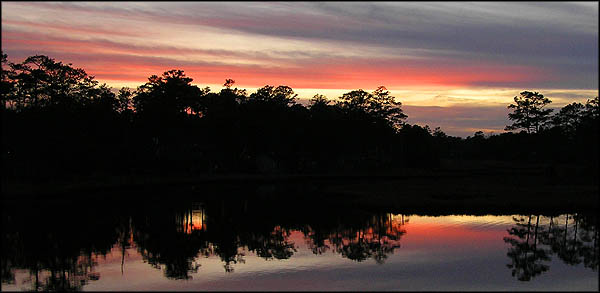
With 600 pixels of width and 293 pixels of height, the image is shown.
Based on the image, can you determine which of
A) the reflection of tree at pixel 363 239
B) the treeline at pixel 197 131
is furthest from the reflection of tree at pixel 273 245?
the treeline at pixel 197 131

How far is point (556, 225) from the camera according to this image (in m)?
41.9

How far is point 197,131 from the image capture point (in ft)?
346

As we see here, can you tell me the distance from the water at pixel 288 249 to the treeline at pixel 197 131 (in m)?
22.0

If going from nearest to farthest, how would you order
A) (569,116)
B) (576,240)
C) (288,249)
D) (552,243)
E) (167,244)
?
(288,249) < (167,244) < (552,243) < (576,240) < (569,116)

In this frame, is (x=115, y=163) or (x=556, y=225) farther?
(x=115, y=163)

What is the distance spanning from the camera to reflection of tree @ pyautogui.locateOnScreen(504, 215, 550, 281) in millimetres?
27547

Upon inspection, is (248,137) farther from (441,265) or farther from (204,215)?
(441,265)

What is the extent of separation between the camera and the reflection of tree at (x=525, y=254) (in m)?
27.5

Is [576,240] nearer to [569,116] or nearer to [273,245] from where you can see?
[273,245]

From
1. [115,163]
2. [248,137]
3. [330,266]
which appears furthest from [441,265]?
[248,137]

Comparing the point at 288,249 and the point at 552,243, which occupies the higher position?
the point at 288,249

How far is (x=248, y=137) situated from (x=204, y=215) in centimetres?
5976

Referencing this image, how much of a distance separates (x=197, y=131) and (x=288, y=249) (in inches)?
2958

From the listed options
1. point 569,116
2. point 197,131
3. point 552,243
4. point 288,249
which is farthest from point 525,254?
point 569,116
